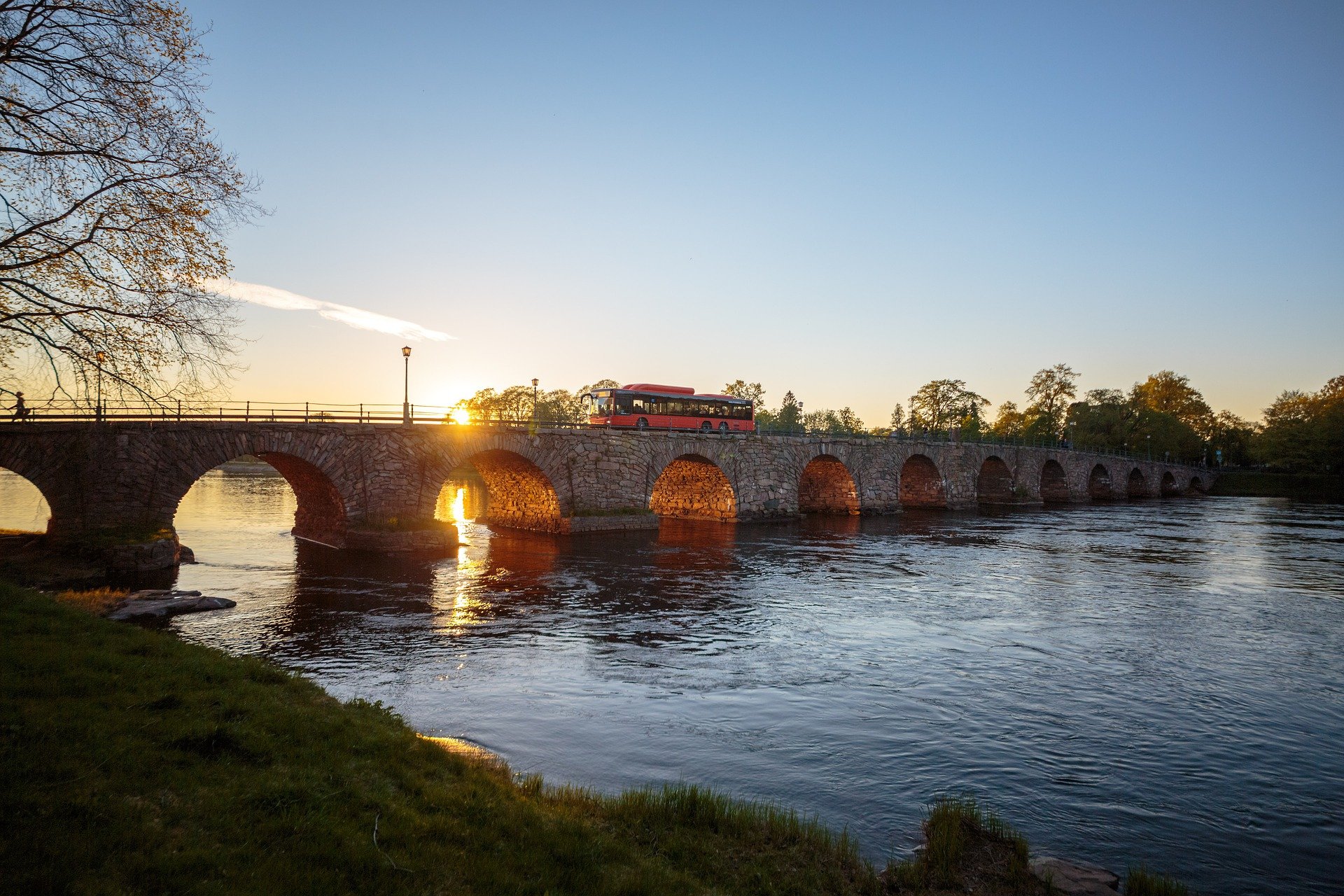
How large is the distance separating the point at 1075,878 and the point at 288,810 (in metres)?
7.78

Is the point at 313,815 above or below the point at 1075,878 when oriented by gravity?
above

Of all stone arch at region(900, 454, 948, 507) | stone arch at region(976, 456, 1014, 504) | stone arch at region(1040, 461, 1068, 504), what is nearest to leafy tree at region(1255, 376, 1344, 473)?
stone arch at region(1040, 461, 1068, 504)

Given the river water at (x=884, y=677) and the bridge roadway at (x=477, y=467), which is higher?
the bridge roadway at (x=477, y=467)

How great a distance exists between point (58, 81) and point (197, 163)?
6.53ft

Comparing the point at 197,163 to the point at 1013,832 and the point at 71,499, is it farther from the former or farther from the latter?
the point at 71,499

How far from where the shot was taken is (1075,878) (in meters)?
7.66

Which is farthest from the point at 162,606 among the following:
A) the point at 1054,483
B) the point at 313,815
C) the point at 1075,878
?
the point at 1054,483

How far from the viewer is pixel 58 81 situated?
1129 cm

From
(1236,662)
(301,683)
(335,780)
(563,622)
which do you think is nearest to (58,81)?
(301,683)

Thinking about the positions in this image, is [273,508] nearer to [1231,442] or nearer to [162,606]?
[162,606]

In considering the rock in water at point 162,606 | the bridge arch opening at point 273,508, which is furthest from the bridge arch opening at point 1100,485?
the rock in water at point 162,606

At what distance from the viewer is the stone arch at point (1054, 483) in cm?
8735

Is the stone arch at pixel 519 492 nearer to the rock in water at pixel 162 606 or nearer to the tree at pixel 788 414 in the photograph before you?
the rock in water at pixel 162 606

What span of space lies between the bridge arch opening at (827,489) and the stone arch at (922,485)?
9.69 metres
